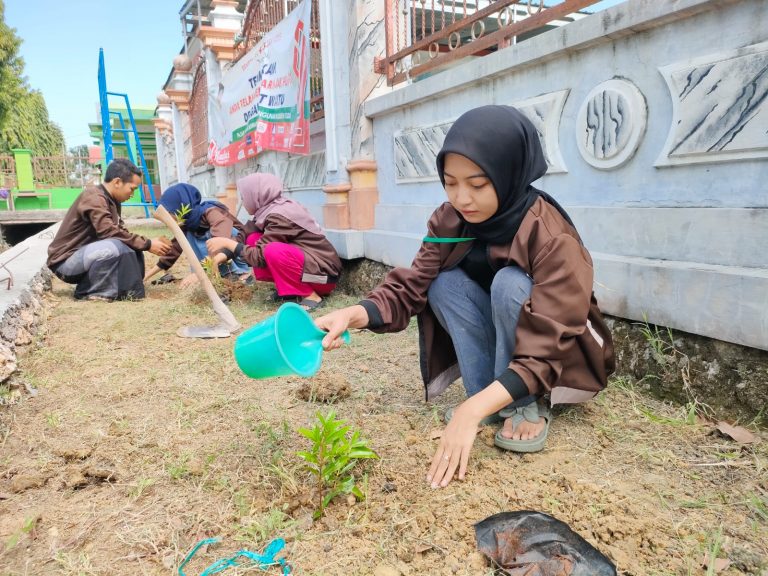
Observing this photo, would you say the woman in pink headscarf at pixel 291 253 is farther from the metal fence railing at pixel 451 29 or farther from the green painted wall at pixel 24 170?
the green painted wall at pixel 24 170

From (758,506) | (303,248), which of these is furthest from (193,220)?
(758,506)

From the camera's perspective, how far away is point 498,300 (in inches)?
61.4

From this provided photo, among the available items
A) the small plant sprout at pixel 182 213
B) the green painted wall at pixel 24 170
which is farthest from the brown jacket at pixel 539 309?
the green painted wall at pixel 24 170

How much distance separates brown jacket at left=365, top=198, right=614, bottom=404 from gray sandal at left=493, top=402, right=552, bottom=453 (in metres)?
0.07

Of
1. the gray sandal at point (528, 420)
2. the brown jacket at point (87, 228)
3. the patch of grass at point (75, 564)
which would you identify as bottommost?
the patch of grass at point (75, 564)

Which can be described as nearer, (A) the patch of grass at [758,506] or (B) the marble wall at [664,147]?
(A) the patch of grass at [758,506]

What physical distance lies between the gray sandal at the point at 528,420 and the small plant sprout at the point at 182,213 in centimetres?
→ 373

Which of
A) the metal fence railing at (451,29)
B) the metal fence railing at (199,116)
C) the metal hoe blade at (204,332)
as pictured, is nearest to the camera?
the metal fence railing at (451,29)

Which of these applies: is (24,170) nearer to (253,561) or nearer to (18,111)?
(18,111)

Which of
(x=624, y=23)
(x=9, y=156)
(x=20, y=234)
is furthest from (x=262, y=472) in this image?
(x=9, y=156)

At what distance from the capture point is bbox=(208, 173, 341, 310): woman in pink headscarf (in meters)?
3.68

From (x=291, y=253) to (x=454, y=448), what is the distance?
8.35ft

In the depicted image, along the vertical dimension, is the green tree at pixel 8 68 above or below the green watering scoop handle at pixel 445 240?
above

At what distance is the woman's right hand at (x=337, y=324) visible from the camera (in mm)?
1465
